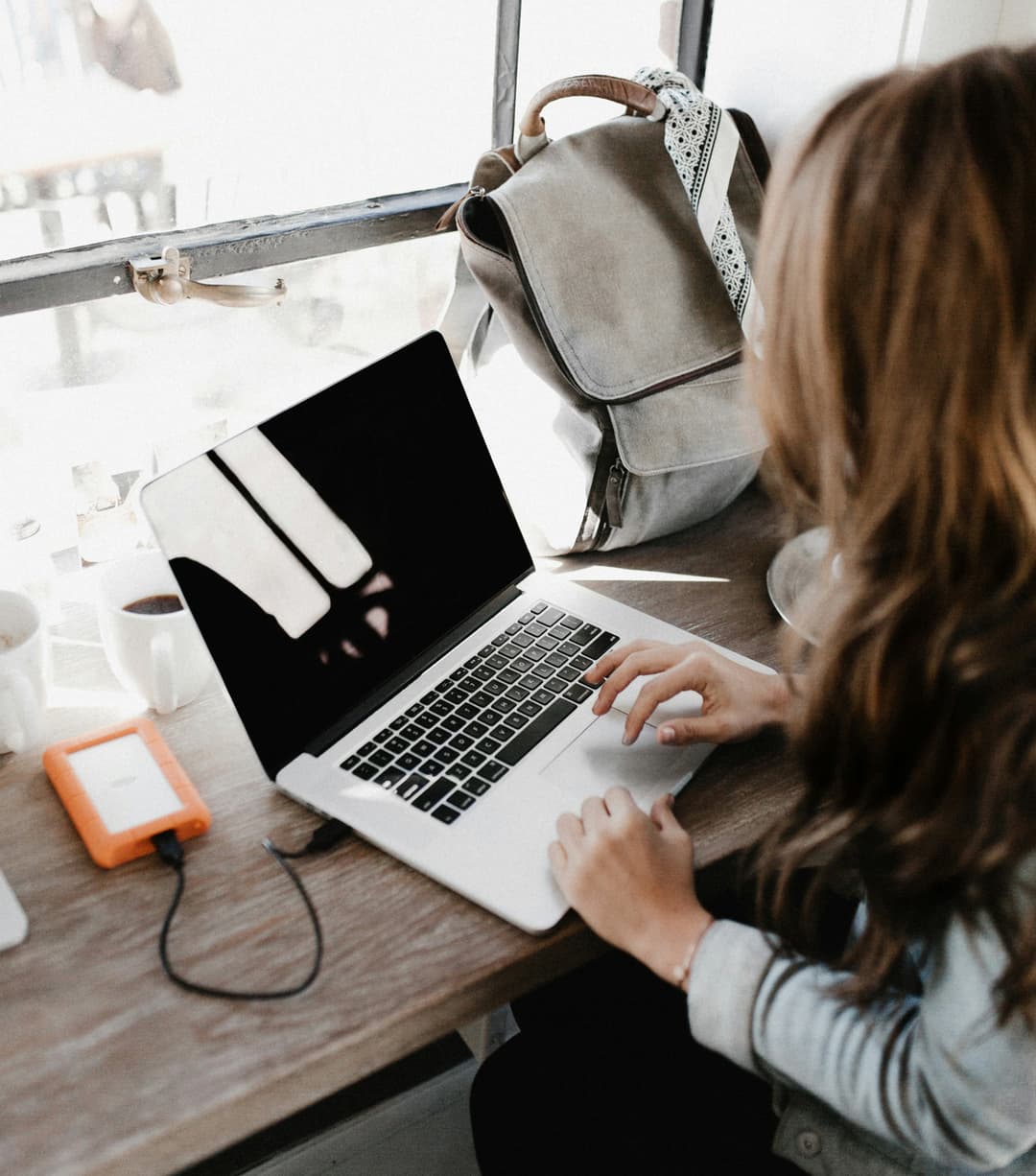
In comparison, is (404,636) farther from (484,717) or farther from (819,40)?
(819,40)

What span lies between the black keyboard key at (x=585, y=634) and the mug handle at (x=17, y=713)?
0.44 metres

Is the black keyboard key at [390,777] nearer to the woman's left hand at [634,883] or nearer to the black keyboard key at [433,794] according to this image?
the black keyboard key at [433,794]

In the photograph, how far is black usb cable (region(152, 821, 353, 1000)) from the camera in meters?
0.66

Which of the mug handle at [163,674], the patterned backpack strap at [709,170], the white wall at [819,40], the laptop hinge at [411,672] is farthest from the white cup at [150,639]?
the white wall at [819,40]

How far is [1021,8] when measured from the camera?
118 cm

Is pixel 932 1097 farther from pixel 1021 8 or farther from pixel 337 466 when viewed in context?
pixel 1021 8

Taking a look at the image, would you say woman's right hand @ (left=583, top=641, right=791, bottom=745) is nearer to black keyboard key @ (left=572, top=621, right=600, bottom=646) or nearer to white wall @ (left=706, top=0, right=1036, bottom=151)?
black keyboard key @ (left=572, top=621, right=600, bottom=646)

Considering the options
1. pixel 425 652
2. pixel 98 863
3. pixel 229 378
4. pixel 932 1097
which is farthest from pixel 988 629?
pixel 229 378

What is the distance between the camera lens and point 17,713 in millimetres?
823

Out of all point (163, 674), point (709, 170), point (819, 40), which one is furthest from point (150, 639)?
point (819, 40)

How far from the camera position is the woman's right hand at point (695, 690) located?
83 centimetres

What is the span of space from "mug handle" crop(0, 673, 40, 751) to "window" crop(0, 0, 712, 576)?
26 cm

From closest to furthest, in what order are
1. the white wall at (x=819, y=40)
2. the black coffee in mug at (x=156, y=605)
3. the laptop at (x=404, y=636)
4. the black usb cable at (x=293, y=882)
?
the black usb cable at (x=293, y=882) < the laptop at (x=404, y=636) < the black coffee in mug at (x=156, y=605) < the white wall at (x=819, y=40)

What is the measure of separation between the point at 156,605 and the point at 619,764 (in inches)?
15.7
